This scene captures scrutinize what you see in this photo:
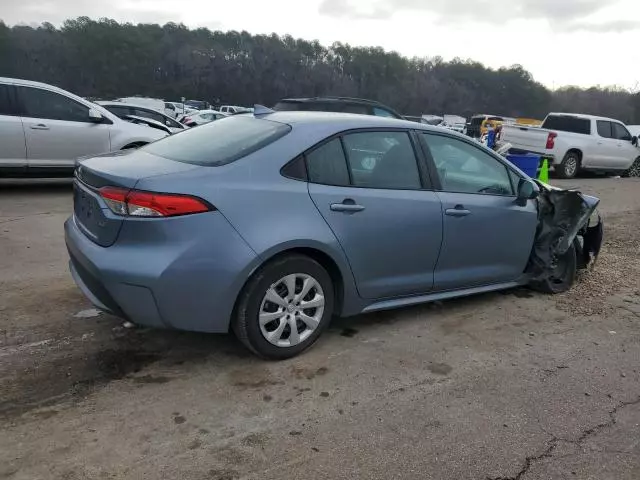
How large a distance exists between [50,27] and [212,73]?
25429mm

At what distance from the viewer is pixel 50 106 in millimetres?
8703

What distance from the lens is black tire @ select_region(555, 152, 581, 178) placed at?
15.5 meters

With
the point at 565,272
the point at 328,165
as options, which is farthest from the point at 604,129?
the point at 328,165

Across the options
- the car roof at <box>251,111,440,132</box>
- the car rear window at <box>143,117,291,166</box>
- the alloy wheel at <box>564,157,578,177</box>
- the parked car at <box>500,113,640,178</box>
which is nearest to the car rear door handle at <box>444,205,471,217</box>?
the car roof at <box>251,111,440,132</box>

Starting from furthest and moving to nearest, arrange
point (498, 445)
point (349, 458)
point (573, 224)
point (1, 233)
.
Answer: point (1, 233), point (573, 224), point (498, 445), point (349, 458)

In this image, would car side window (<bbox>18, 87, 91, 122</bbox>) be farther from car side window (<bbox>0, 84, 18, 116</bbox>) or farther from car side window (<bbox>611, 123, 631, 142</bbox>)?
car side window (<bbox>611, 123, 631, 142</bbox>)

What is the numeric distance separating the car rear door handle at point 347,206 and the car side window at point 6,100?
679cm

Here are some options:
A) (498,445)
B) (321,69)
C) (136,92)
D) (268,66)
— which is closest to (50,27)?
(136,92)

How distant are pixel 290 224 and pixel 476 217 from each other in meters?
1.66

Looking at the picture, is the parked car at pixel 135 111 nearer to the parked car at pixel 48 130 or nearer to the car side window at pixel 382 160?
the parked car at pixel 48 130

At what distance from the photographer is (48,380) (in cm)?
324

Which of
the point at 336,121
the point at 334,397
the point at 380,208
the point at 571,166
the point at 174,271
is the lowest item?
the point at 334,397

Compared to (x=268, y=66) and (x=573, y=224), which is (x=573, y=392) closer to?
(x=573, y=224)

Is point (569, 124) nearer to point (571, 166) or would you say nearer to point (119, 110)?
point (571, 166)
